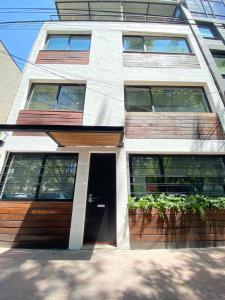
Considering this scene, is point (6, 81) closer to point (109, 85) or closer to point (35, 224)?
point (109, 85)

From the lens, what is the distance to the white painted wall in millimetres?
5465

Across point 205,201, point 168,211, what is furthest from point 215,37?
point 168,211

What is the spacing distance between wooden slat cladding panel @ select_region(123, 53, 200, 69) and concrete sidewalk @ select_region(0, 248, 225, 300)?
6.64 meters

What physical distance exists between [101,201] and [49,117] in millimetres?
3323

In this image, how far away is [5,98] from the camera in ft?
33.4

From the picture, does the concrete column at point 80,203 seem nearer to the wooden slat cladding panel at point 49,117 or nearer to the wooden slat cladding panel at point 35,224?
the wooden slat cladding panel at point 35,224

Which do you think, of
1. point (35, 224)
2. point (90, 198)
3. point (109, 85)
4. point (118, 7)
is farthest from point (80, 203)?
point (118, 7)

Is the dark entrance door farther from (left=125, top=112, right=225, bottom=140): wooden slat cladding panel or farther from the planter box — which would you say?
(left=125, top=112, right=225, bottom=140): wooden slat cladding panel

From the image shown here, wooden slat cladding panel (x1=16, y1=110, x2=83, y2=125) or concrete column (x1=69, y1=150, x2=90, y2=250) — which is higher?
wooden slat cladding panel (x1=16, y1=110, x2=83, y2=125)

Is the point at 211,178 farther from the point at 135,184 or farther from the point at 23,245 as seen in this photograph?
the point at 23,245

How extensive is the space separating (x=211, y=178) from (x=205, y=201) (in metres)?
1.05

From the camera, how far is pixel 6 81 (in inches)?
421

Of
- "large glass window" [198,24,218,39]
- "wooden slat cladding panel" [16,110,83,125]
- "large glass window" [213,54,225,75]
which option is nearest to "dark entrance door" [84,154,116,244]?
"wooden slat cladding panel" [16,110,83,125]

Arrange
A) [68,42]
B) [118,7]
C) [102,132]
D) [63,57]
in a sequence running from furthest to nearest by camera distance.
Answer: [118,7]
[68,42]
[63,57]
[102,132]
